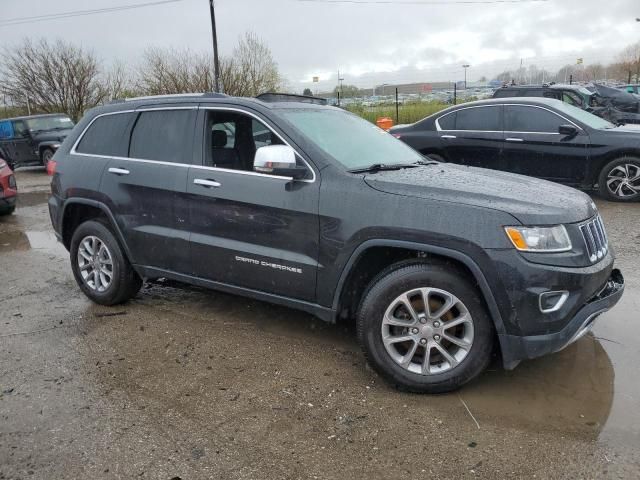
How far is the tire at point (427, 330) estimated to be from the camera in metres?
3.14

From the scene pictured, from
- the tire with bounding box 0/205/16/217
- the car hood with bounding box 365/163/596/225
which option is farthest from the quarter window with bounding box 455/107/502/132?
the tire with bounding box 0/205/16/217

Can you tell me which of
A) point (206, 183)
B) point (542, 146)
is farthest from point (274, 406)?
point (542, 146)

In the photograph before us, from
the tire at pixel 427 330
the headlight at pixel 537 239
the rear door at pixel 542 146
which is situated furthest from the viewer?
the rear door at pixel 542 146

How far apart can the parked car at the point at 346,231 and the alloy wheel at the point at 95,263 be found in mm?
20

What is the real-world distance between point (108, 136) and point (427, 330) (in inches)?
127

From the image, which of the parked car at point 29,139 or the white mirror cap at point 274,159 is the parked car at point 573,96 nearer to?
the white mirror cap at point 274,159

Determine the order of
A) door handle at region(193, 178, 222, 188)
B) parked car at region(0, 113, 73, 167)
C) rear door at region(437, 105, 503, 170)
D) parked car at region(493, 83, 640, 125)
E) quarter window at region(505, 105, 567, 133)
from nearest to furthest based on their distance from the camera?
door handle at region(193, 178, 222, 188)
quarter window at region(505, 105, 567, 133)
rear door at region(437, 105, 503, 170)
parked car at region(493, 83, 640, 125)
parked car at region(0, 113, 73, 167)

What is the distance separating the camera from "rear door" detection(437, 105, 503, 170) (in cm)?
886

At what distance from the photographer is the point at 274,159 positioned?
11.7 feet

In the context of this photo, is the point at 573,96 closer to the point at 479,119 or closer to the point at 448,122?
the point at 479,119

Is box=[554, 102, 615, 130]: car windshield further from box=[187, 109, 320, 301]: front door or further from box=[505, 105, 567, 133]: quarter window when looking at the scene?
box=[187, 109, 320, 301]: front door

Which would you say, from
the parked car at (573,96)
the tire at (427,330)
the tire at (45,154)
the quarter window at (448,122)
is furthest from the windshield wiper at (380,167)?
the tire at (45,154)

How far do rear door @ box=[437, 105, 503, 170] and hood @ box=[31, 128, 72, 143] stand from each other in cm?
1270

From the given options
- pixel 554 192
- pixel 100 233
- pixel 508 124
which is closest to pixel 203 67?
pixel 508 124
